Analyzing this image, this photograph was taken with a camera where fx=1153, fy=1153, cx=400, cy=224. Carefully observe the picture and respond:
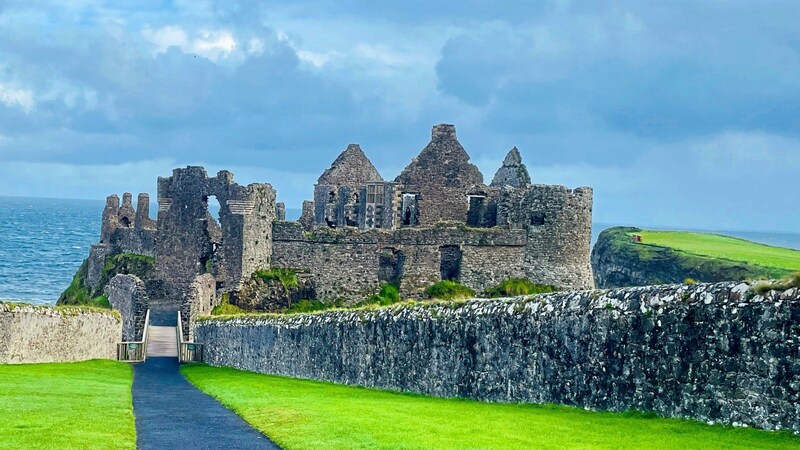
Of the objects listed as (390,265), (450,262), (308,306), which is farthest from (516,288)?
(308,306)

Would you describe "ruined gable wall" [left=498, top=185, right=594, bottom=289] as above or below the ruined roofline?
below

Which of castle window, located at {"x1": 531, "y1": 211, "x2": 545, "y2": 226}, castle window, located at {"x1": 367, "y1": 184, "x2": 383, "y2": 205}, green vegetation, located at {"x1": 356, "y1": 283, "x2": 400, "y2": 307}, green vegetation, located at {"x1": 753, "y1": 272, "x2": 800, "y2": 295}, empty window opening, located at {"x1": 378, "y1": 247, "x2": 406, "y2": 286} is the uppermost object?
castle window, located at {"x1": 367, "y1": 184, "x2": 383, "y2": 205}

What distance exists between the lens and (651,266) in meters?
59.4

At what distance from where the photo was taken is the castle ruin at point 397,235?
48844mm

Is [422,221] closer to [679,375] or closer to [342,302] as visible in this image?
[342,302]

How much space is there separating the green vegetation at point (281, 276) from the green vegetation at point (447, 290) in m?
5.82

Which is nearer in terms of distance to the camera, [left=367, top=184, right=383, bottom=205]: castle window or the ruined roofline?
[left=367, top=184, right=383, bottom=205]: castle window

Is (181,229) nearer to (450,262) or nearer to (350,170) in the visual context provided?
(350,170)

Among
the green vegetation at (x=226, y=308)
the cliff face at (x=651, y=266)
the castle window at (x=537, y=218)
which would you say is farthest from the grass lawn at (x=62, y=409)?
the cliff face at (x=651, y=266)

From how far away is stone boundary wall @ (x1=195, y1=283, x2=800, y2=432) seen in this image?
16.0 m

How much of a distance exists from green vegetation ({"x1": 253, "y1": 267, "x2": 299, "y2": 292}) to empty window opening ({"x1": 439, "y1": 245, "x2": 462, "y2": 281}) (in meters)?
6.42

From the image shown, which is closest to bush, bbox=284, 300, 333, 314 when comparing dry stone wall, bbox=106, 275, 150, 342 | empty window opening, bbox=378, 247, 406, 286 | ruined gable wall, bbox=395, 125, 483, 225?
empty window opening, bbox=378, 247, 406, 286

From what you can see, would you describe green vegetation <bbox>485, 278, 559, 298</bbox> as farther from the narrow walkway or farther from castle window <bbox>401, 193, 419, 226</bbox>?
the narrow walkway

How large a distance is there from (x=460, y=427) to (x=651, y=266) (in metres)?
42.4
